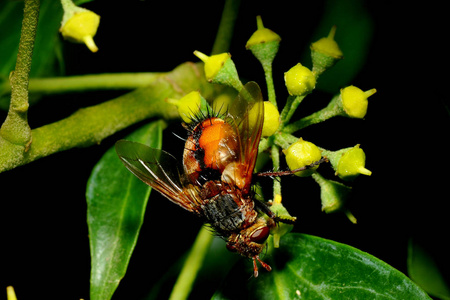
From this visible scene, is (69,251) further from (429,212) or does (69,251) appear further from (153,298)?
(429,212)

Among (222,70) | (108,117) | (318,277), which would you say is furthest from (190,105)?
(318,277)

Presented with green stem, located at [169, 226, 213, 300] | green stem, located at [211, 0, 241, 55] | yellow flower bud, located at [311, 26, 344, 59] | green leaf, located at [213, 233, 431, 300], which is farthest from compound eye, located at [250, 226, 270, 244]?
green stem, located at [211, 0, 241, 55]

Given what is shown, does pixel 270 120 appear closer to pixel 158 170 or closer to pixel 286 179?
pixel 158 170

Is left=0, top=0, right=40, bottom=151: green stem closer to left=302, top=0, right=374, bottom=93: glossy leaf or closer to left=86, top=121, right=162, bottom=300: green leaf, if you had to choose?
left=86, top=121, right=162, bottom=300: green leaf

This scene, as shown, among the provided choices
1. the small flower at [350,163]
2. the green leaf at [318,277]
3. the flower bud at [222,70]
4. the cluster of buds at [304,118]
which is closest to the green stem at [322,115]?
the cluster of buds at [304,118]

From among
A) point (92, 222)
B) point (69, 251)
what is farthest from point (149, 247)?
point (92, 222)

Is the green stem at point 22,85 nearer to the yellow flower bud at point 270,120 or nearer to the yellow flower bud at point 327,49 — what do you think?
the yellow flower bud at point 270,120
